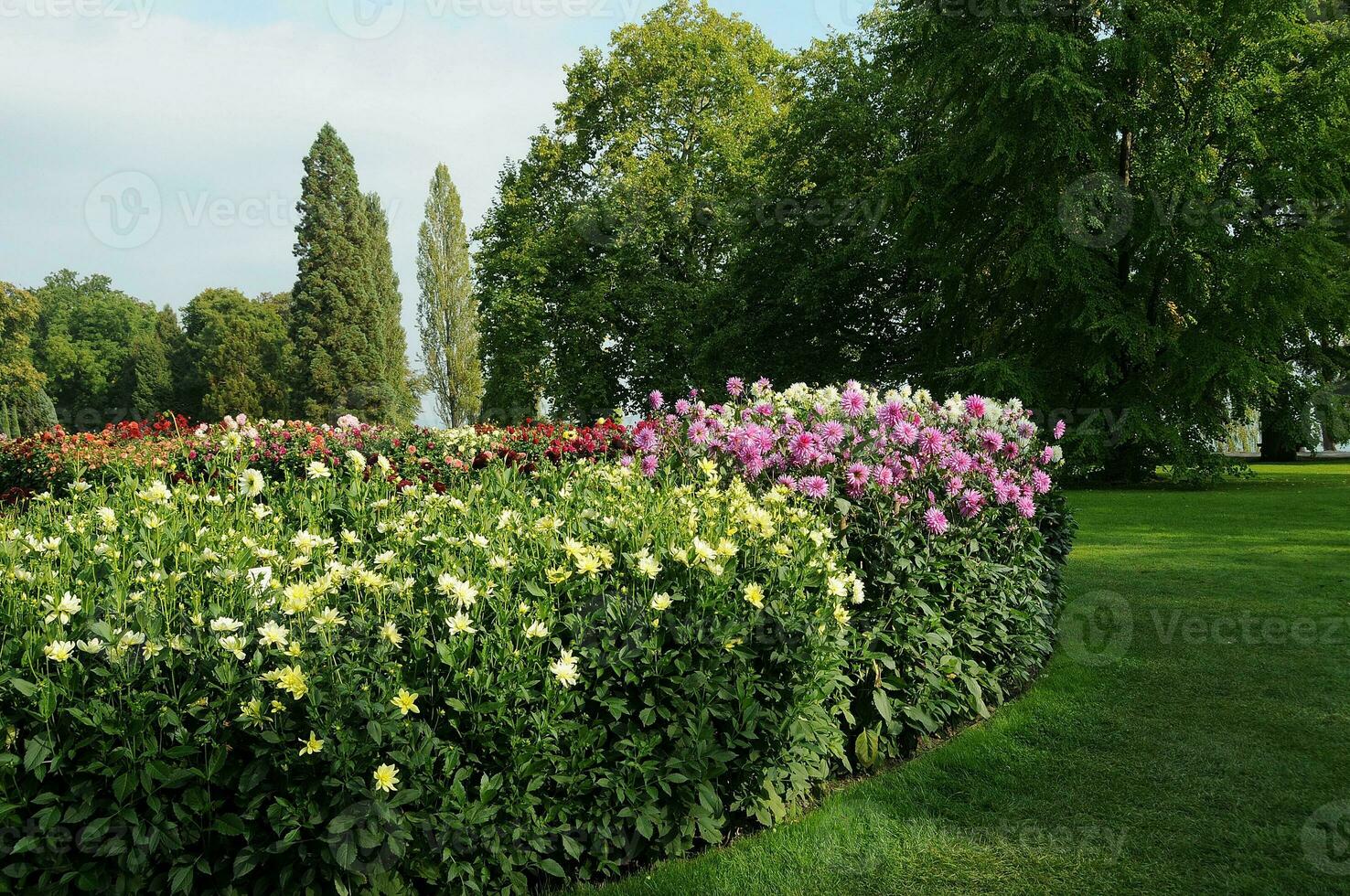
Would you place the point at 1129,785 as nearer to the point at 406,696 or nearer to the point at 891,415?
the point at 891,415

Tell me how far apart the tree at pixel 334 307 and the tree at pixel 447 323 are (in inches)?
77.3

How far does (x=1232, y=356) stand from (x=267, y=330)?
164 ft

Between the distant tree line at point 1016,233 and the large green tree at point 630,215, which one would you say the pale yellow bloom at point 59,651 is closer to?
the distant tree line at point 1016,233

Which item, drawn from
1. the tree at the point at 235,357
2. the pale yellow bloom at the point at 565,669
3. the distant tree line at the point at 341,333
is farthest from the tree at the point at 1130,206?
the tree at the point at 235,357

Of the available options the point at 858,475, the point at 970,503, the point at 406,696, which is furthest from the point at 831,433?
the point at 406,696

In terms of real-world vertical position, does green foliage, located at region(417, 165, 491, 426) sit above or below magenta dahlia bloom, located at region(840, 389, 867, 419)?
above

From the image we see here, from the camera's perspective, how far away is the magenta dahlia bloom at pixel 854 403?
17.0ft

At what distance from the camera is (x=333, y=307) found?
37.2 meters

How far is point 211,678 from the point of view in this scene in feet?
8.77

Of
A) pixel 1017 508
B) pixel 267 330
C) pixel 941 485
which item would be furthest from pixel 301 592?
pixel 267 330

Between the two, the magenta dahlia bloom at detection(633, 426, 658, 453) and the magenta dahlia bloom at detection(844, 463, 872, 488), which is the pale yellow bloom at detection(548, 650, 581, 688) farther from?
the magenta dahlia bloom at detection(633, 426, 658, 453)

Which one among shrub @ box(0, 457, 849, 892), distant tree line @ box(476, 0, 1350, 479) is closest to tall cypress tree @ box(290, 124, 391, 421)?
distant tree line @ box(476, 0, 1350, 479)

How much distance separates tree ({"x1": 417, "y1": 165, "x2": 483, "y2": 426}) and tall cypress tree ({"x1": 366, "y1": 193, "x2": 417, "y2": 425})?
6.14 ft

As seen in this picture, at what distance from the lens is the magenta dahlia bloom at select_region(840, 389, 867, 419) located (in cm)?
519
